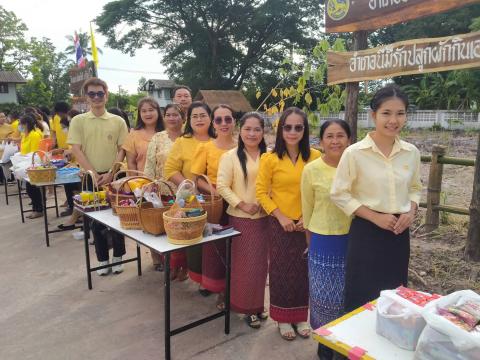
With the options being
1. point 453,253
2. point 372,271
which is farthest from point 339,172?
point 453,253

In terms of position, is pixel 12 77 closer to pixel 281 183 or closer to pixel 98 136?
pixel 98 136

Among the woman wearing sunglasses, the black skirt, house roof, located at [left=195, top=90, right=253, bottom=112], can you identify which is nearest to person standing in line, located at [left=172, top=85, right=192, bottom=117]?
the woman wearing sunglasses

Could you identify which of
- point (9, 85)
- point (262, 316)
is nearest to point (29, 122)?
point (262, 316)

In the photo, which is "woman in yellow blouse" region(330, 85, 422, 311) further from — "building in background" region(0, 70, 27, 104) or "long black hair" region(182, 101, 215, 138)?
"building in background" region(0, 70, 27, 104)

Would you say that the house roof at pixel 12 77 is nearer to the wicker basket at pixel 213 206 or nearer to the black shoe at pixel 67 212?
the black shoe at pixel 67 212

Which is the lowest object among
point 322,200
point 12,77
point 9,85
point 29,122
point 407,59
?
point 322,200

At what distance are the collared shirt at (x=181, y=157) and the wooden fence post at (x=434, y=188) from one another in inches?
108

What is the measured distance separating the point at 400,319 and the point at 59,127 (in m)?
6.10

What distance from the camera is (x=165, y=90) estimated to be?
136 feet

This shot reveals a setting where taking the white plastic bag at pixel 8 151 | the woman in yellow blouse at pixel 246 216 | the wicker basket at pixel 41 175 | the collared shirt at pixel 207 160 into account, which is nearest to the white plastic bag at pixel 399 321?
the woman in yellow blouse at pixel 246 216

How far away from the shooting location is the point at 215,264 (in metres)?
3.15

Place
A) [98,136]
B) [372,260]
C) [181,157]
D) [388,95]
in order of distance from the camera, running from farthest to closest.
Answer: [98,136] → [181,157] → [372,260] → [388,95]

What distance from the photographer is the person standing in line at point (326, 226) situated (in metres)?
2.29

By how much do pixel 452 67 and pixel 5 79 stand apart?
37.3 meters
